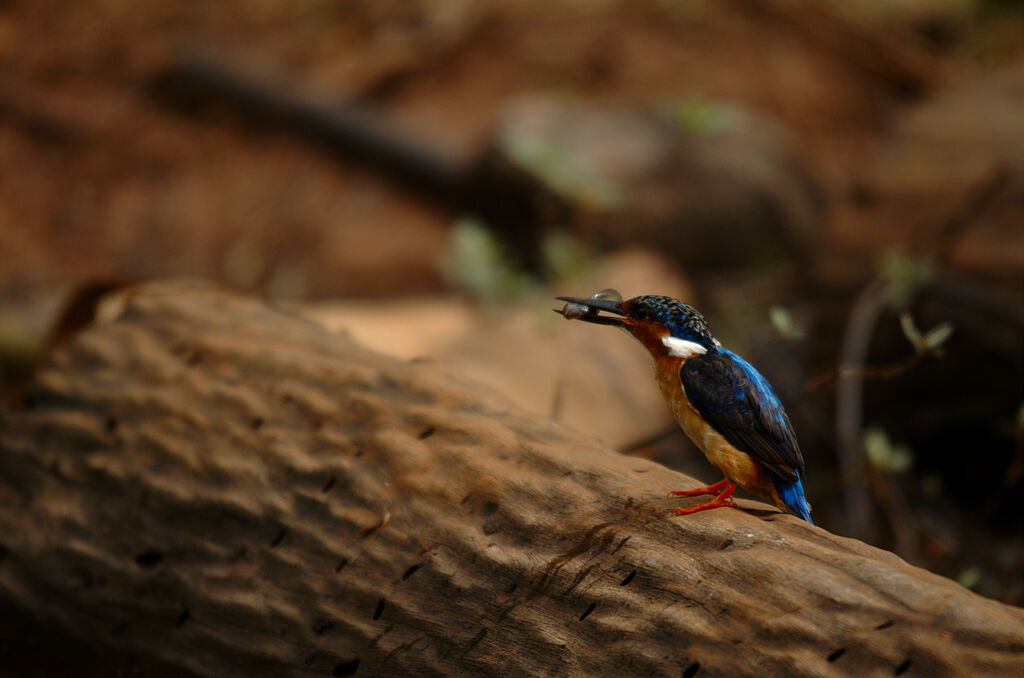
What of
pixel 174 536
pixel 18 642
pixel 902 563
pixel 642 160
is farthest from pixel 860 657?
pixel 642 160

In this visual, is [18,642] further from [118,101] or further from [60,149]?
[118,101]

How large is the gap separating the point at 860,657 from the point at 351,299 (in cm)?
443

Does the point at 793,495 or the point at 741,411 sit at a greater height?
the point at 741,411

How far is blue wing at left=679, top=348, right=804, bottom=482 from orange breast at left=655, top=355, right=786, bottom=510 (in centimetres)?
1

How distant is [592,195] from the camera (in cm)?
420

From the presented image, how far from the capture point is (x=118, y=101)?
6.18 metres

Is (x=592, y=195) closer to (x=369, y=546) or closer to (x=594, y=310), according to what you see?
(x=594, y=310)

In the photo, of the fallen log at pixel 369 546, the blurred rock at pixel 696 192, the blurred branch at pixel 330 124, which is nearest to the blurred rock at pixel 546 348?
the blurred rock at pixel 696 192

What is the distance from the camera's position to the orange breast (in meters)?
1.53

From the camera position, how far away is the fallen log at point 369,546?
4.64 ft

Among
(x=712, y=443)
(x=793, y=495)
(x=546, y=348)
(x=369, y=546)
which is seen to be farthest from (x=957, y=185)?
(x=369, y=546)

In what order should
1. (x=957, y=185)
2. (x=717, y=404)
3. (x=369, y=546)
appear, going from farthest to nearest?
(x=957, y=185) < (x=369, y=546) < (x=717, y=404)

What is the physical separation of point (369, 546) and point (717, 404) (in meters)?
0.80

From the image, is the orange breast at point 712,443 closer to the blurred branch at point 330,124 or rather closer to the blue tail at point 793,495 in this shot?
the blue tail at point 793,495
